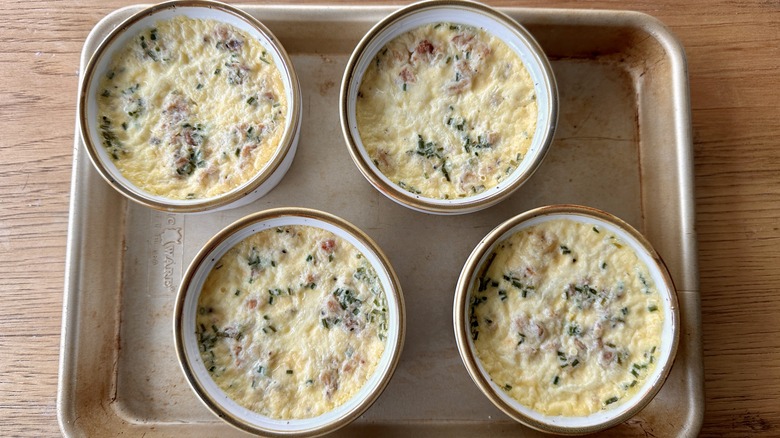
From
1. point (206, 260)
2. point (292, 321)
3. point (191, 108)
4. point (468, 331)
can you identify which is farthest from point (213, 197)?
point (468, 331)

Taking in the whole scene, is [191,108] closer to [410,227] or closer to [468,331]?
[410,227]

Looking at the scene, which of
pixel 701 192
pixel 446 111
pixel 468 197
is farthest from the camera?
pixel 701 192

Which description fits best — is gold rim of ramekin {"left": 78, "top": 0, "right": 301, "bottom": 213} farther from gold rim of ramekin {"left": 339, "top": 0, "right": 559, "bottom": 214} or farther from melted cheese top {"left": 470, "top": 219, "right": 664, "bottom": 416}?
melted cheese top {"left": 470, "top": 219, "right": 664, "bottom": 416}

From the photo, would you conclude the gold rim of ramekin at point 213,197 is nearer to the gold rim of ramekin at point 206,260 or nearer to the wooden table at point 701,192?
the gold rim of ramekin at point 206,260

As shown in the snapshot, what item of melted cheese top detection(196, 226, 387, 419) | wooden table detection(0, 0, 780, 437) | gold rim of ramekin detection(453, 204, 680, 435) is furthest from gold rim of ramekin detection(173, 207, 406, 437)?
wooden table detection(0, 0, 780, 437)

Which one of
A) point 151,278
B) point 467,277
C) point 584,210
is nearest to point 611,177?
point 584,210

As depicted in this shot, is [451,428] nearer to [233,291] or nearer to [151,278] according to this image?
[233,291]

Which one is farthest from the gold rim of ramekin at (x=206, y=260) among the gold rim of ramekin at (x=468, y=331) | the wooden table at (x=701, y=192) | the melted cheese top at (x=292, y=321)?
the wooden table at (x=701, y=192)
